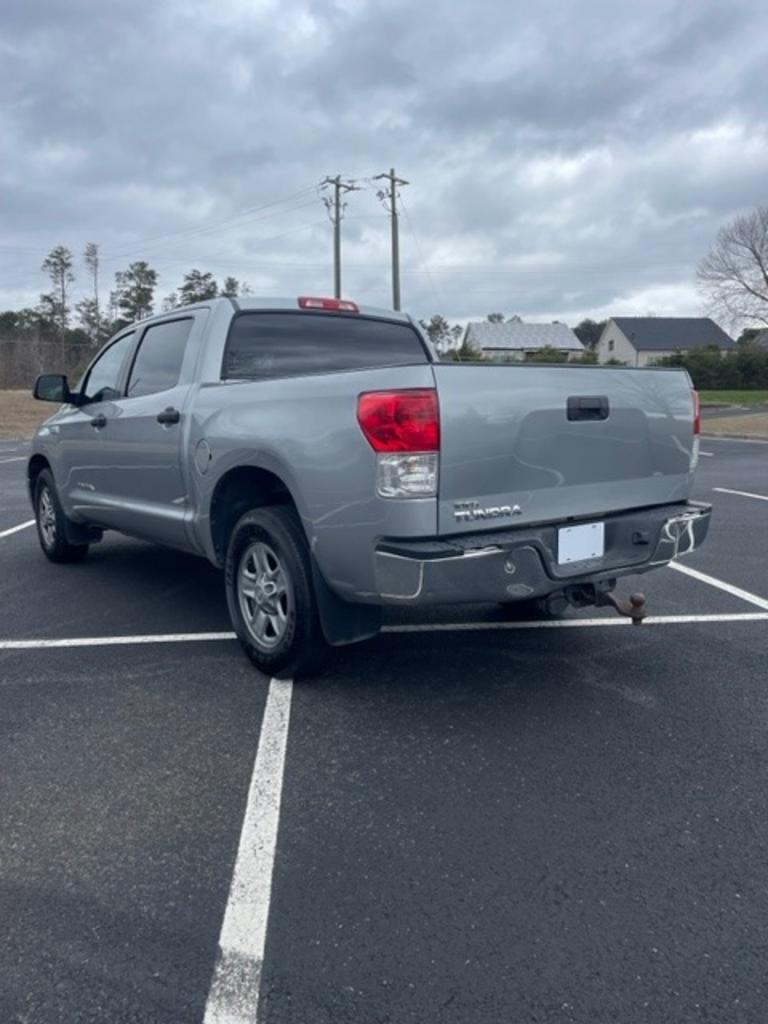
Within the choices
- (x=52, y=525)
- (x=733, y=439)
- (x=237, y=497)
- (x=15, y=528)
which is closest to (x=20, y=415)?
(x=733, y=439)

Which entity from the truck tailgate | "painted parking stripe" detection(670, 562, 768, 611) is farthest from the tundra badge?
"painted parking stripe" detection(670, 562, 768, 611)

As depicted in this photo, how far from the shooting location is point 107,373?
6465 millimetres

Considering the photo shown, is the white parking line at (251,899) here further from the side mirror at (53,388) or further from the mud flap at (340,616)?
the side mirror at (53,388)

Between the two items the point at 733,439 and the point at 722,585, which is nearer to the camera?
the point at 722,585

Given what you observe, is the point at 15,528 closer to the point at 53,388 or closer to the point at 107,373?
the point at 53,388

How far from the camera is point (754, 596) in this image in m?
6.05

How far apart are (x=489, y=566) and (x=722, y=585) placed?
3.48m

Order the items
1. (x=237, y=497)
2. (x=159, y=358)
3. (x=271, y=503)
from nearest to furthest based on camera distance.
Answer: (x=271, y=503) < (x=237, y=497) < (x=159, y=358)

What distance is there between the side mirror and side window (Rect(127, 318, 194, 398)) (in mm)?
862

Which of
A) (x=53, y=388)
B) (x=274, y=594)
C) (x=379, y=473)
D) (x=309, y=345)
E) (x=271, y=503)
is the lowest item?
(x=274, y=594)

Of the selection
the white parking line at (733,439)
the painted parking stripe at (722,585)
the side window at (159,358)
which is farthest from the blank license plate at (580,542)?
the white parking line at (733,439)

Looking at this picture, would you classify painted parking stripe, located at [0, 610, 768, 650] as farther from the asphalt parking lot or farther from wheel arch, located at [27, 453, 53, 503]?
wheel arch, located at [27, 453, 53, 503]

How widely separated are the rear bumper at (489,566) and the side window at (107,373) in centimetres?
328

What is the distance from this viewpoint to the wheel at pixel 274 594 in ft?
13.5
